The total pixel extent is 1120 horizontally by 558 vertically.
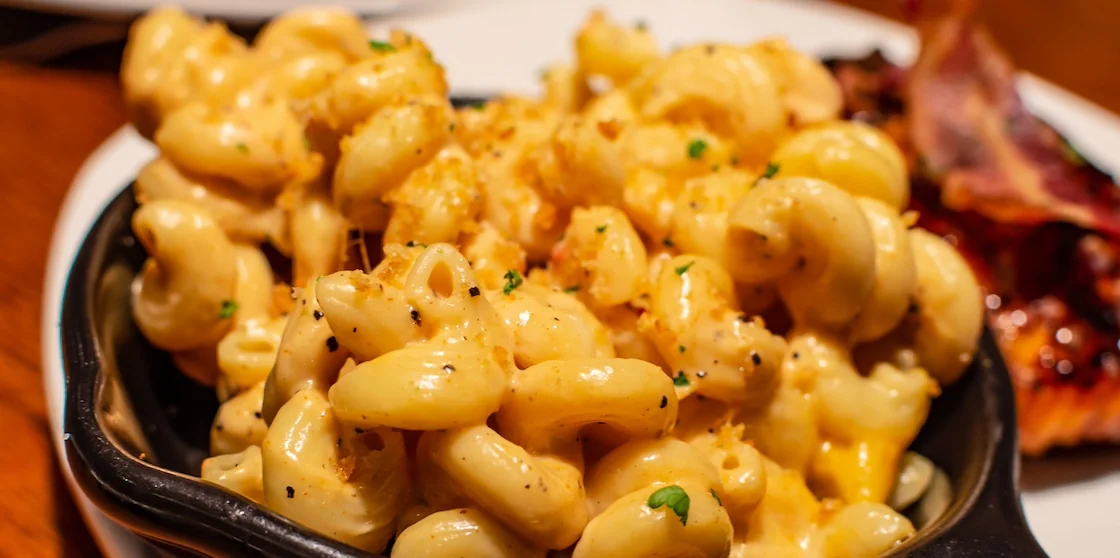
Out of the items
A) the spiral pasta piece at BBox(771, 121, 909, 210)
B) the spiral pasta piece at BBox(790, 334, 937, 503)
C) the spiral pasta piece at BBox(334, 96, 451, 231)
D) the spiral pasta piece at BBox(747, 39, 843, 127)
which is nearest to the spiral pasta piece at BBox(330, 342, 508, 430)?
the spiral pasta piece at BBox(334, 96, 451, 231)

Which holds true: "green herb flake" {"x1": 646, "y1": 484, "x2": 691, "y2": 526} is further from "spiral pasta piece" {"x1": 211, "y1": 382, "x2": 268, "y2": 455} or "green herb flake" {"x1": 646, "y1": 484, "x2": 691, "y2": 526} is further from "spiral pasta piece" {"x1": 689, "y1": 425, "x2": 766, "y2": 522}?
"spiral pasta piece" {"x1": 211, "y1": 382, "x2": 268, "y2": 455}

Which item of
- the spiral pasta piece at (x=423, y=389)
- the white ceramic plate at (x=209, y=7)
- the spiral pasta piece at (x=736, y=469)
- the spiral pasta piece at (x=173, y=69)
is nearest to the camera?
the spiral pasta piece at (x=423, y=389)

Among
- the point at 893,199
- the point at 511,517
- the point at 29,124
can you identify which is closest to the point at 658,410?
the point at 511,517

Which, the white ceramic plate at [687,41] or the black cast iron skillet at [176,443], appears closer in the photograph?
the black cast iron skillet at [176,443]

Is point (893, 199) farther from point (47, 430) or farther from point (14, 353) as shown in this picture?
point (14, 353)

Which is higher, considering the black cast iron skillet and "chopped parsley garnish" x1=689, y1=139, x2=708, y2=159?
"chopped parsley garnish" x1=689, y1=139, x2=708, y2=159

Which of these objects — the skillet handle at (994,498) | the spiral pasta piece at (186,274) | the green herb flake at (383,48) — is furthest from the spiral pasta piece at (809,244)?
the spiral pasta piece at (186,274)

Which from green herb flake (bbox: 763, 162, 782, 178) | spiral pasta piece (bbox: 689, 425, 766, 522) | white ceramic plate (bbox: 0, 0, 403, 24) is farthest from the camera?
white ceramic plate (bbox: 0, 0, 403, 24)

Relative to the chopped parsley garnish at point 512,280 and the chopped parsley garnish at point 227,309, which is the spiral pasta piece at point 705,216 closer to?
the chopped parsley garnish at point 512,280

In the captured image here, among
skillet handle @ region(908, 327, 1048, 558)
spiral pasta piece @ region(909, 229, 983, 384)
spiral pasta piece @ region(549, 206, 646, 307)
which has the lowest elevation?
skillet handle @ region(908, 327, 1048, 558)
